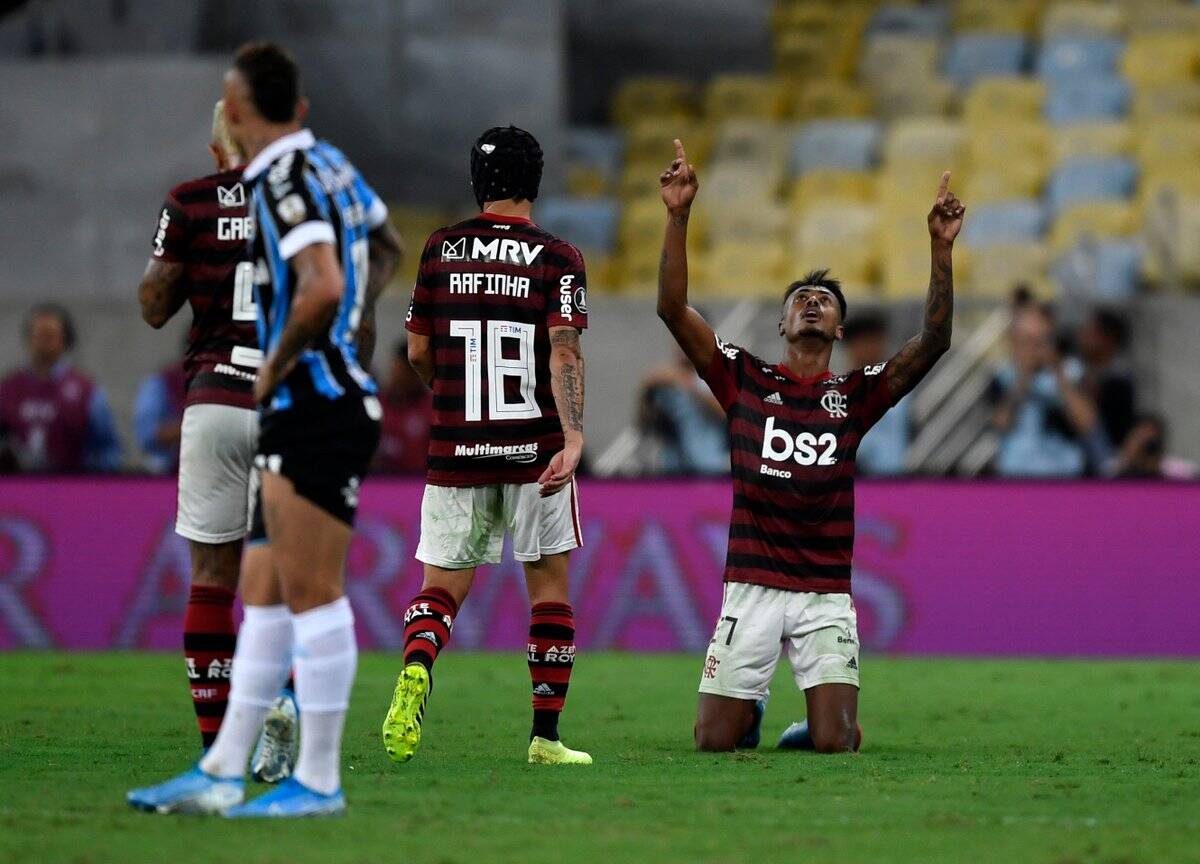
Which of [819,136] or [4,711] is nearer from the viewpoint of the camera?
[4,711]

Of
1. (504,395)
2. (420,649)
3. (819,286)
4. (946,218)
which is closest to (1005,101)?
(819,286)

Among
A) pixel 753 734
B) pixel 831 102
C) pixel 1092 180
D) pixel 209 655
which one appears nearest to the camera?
pixel 209 655

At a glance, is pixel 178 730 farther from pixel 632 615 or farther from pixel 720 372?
pixel 632 615

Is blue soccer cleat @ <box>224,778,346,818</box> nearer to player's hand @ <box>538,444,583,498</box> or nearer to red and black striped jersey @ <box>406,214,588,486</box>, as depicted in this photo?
player's hand @ <box>538,444,583,498</box>

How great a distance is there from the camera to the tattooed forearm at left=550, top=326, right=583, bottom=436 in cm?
693

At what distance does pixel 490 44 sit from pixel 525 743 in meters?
10.6

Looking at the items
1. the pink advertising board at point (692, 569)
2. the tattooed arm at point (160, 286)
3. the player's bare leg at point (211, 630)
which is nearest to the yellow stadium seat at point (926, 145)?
the pink advertising board at point (692, 569)

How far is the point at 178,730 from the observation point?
813 centimetres

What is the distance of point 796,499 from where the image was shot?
802 centimetres

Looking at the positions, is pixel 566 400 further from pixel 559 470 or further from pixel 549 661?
pixel 549 661

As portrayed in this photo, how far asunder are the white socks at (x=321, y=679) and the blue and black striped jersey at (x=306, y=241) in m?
0.58

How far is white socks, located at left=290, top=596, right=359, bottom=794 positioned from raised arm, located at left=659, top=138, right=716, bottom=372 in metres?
2.39

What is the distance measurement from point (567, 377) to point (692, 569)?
6099 mm

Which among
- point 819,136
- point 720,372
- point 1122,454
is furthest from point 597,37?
point 720,372
